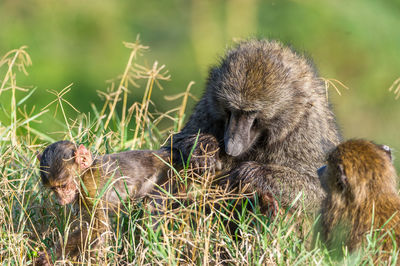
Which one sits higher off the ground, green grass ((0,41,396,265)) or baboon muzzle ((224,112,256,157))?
baboon muzzle ((224,112,256,157))

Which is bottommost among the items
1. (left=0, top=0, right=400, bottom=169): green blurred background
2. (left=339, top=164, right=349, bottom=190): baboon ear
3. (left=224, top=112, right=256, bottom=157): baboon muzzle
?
(left=0, top=0, right=400, bottom=169): green blurred background

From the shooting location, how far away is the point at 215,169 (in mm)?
5062

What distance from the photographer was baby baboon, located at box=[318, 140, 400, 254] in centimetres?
399

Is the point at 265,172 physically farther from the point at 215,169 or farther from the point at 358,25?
the point at 358,25

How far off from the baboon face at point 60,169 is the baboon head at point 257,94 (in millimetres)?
976

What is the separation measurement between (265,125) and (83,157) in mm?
1229

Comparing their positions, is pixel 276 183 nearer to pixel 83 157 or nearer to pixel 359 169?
pixel 359 169

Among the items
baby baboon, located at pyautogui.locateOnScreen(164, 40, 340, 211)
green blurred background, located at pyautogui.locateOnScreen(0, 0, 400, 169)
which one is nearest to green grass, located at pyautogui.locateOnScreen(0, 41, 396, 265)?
baby baboon, located at pyautogui.locateOnScreen(164, 40, 340, 211)

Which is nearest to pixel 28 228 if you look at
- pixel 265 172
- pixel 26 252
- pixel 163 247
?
pixel 26 252

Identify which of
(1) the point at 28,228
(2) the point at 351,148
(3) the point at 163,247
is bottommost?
(1) the point at 28,228

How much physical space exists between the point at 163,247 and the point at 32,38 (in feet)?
34.9

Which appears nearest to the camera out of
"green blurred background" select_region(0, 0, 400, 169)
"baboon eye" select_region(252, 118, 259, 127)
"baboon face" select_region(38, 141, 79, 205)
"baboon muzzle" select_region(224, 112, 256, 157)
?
"baboon face" select_region(38, 141, 79, 205)

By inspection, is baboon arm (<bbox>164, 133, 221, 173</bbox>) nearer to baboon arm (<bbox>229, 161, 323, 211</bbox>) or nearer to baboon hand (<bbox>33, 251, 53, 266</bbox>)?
baboon arm (<bbox>229, 161, 323, 211</bbox>)

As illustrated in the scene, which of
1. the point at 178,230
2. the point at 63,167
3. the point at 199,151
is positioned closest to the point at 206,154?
the point at 199,151
